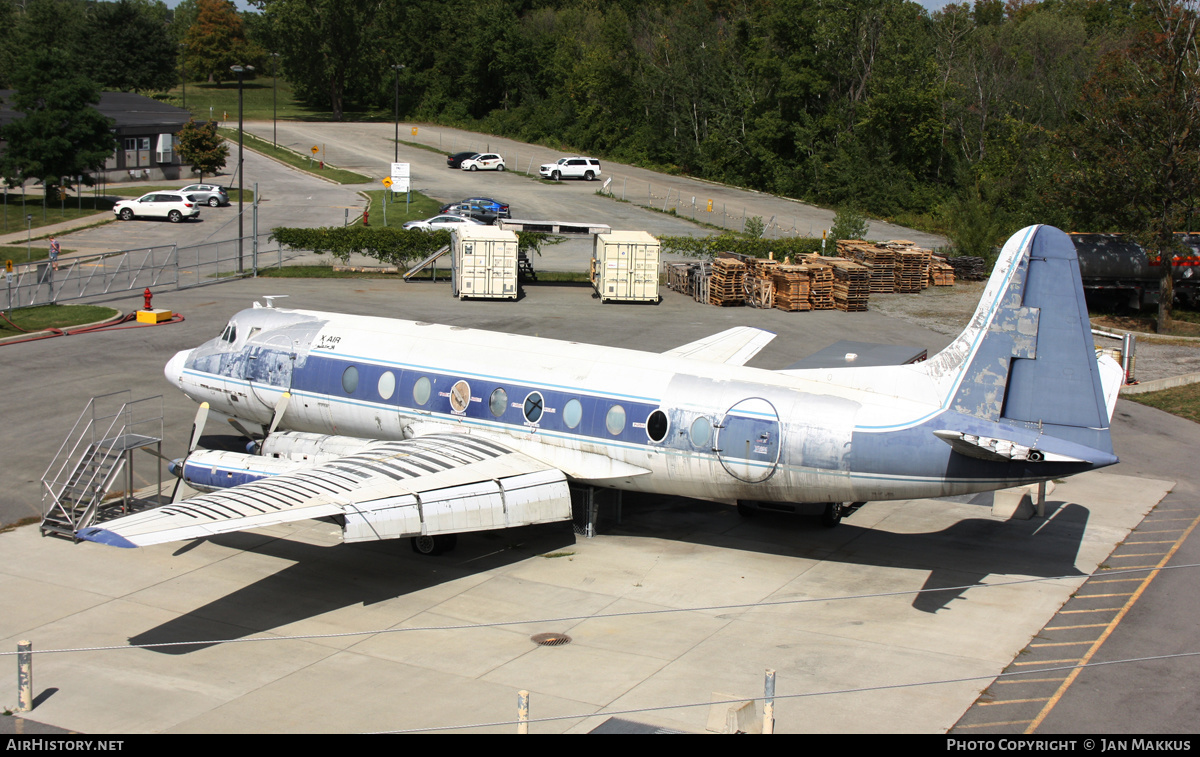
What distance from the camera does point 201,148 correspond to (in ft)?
283

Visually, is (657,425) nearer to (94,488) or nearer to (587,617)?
(587,617)

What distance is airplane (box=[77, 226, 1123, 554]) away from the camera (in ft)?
59.4

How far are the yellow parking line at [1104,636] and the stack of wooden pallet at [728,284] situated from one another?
2949 cm

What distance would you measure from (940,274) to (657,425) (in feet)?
143

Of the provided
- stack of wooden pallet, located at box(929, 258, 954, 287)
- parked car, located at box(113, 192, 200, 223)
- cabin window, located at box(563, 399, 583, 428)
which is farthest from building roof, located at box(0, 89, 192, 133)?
cabin window, located at box(563, 399, 583, 428)

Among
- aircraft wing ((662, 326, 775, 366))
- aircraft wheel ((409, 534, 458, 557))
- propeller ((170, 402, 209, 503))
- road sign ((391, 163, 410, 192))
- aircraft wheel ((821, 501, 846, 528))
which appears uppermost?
road sign ((391, 163, 410, 192))

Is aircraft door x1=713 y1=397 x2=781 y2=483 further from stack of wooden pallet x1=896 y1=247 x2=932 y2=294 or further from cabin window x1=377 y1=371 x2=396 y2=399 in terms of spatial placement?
stack of wooden pallet x1=896 y1=247 x2=932 y2=294

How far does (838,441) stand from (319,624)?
1039cm

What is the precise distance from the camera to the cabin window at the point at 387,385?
2366 cm

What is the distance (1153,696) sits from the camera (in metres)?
15.8

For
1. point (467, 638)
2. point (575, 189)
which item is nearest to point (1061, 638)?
point (467, 638)

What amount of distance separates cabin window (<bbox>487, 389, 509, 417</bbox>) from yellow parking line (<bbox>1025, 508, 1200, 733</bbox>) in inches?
487

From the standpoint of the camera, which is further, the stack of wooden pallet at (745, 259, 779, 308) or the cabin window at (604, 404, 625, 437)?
the stack of wooden pallet at (745, 259, 779, 308)
